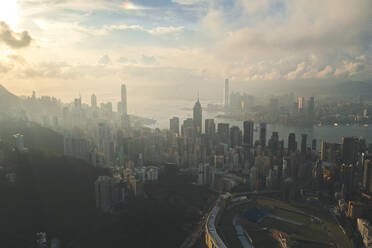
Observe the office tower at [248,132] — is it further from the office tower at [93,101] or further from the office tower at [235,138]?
the office tower at [93,101]

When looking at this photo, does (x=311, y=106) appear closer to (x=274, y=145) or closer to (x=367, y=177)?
(x=274, y=145)

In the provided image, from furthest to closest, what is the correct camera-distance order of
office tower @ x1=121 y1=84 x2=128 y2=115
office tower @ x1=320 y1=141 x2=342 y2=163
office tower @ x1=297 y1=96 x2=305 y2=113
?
1. office tower @ x1=121 y1=84 x2=128 y2=115
2. office tower @ x1=297 y1=96 x2=305 y2=113
3. office tower @ x1=320 y1=141 x2=342 y2=163

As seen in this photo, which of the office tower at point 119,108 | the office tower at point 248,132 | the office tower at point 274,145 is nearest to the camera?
the office tower at point 274,145

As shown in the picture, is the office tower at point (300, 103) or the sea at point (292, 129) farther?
the office tower at point (300, 103)

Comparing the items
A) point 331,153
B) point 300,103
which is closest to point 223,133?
point 331,153

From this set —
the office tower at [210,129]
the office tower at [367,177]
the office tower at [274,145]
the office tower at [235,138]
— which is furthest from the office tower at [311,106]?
the office tower at [367,177]

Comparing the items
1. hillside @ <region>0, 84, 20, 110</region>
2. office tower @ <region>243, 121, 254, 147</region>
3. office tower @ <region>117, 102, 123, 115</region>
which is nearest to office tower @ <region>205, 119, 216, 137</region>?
A: office tower @ <region>243, 121, 254, 147</region>

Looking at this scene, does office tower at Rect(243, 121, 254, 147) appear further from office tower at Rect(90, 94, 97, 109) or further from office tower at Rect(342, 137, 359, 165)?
office tower at Rect(90, 94, 97, 109)

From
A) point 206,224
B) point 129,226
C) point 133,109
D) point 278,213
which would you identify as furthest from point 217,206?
point 133,109

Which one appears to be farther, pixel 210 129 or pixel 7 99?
pixel 7 99
